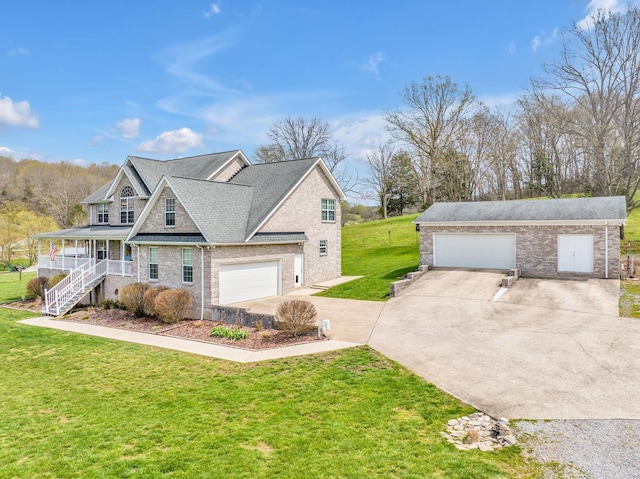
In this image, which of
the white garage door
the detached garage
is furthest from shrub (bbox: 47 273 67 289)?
the white garage door

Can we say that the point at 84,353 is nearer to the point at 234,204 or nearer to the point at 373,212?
the point at 234,204

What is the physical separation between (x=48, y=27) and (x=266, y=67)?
36.5 ft

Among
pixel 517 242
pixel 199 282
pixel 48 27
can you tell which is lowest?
pixel 199 282

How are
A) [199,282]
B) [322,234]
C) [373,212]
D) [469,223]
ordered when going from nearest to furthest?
1. [199,282]
2. [469,223]
3. [322,234]
4. [373,212]

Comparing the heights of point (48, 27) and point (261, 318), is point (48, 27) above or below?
above

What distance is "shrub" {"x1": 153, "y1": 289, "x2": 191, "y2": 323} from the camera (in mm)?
17592

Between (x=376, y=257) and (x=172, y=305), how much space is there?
19.3 metres

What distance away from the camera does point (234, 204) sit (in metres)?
21.9

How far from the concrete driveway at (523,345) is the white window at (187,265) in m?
9.31

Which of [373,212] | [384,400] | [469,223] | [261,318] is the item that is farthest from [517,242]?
[373,212]

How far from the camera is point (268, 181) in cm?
2480

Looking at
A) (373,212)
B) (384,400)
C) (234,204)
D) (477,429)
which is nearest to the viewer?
(477,429)

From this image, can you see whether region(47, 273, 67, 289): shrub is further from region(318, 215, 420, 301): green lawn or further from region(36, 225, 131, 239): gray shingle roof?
region(318, 215, 420, 301): green lawn

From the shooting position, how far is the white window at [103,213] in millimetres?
28625
